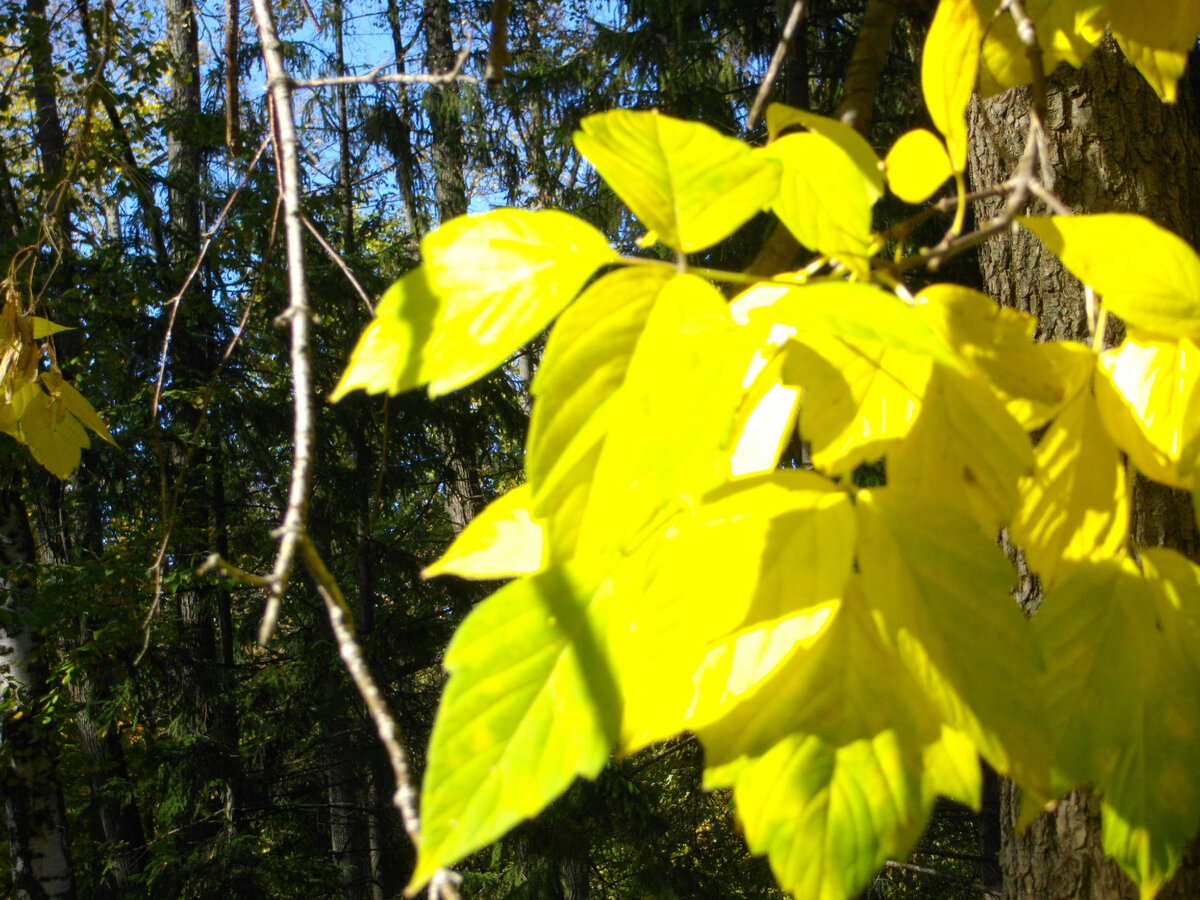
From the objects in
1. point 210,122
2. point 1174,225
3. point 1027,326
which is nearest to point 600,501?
point 1027,326

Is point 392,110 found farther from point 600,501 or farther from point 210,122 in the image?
point 600,501

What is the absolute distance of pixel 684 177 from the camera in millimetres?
254

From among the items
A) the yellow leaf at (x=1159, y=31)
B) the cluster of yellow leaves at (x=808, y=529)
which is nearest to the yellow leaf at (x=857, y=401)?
the cluster of yellow leaves at (x=808, y=529)

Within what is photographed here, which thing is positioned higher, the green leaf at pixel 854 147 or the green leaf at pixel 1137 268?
the green leaf at pixel 854 147

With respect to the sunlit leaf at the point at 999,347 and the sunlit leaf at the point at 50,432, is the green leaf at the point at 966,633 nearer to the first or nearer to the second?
the sunlit leaf at the point at 999,347

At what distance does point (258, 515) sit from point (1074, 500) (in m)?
6.21

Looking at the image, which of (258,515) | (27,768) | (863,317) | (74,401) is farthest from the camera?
(258,515)

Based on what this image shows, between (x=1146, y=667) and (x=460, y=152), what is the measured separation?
22.8 ft

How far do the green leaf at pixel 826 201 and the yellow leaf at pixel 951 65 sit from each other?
0.22 ft

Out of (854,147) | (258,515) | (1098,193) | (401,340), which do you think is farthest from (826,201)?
(258,515)

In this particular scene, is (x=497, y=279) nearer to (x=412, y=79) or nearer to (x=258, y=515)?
(x=412, y=79)

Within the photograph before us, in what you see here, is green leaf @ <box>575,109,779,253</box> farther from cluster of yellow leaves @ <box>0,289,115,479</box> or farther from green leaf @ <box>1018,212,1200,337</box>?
cluster of yellow leaves @ <box>0,289,115,479</box>

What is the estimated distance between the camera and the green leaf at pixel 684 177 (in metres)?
0.25

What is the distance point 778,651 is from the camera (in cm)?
25
